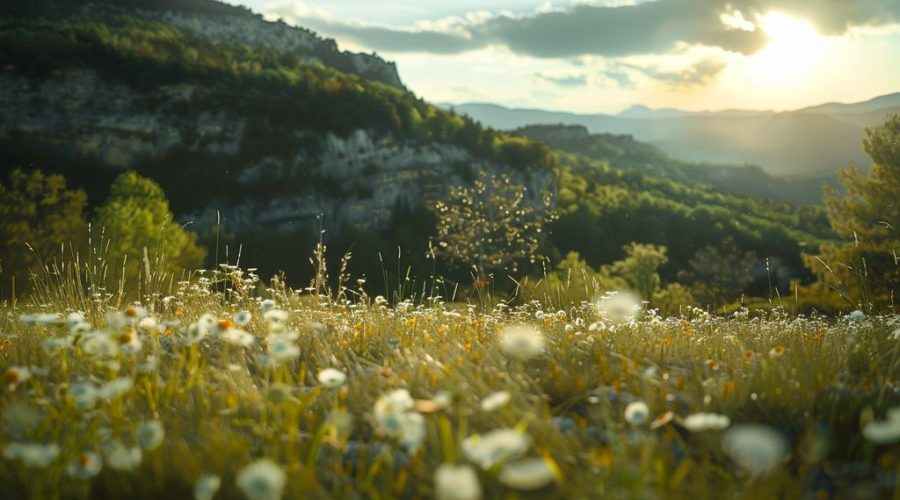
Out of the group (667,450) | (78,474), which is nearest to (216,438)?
(78,474)

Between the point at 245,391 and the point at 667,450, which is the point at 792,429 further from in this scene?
the point at 245,391

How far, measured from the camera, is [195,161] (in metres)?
72.1

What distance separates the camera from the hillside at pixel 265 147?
2657 inches

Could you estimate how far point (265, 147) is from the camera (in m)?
75.6

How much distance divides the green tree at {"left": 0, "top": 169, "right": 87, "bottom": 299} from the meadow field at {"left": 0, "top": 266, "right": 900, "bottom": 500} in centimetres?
2613

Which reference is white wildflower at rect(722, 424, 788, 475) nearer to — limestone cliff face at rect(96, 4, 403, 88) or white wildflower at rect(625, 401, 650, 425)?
white wildflower at rect(625, 401, 650, 425)

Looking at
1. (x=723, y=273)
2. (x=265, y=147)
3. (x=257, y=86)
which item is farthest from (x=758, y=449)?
(x=257, y=86)

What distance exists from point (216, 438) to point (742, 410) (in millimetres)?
2425

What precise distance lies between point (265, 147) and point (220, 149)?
16.3 ft

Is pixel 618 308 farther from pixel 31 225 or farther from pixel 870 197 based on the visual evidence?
pixel 870 197

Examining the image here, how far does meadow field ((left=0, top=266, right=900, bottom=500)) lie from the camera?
7.45 ft

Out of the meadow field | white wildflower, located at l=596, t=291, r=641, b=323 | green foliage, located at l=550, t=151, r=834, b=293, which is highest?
the meadow field

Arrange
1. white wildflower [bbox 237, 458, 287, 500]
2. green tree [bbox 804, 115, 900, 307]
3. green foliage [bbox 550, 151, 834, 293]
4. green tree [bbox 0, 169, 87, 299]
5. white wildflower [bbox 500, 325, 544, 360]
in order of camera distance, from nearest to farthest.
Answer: white wildflower [bbox 237, 458, 287, 500] < white wildflower [bbox 500, 325, 544, 360] < green tree [bbox 0, 169, 87, 299] < green tree [bbox 804, 115, 900, 307] < green foliage [bbox 550, 151, 834, 293]

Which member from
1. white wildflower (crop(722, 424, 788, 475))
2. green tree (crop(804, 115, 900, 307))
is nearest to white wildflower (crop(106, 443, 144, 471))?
white wildflower (crop(722, 424, 788, 475))
